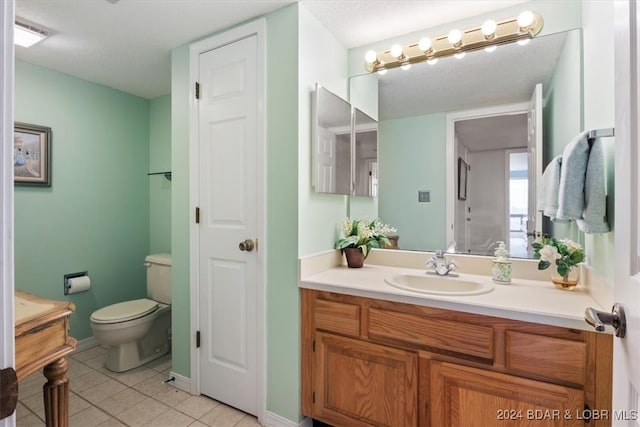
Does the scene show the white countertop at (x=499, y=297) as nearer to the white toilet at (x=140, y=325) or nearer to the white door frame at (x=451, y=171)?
the white door frame at (x=451, y=171)

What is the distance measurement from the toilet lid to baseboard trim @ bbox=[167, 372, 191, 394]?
494 millimetres

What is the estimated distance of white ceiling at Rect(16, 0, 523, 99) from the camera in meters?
1.64

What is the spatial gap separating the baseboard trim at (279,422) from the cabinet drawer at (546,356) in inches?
42.1

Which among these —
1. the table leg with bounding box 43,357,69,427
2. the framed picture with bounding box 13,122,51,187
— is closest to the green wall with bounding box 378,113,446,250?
the table leg with bounding box 43,357,69,427

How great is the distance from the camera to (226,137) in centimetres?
189

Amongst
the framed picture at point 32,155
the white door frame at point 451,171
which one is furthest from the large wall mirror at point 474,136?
the framed picture at point 32,155

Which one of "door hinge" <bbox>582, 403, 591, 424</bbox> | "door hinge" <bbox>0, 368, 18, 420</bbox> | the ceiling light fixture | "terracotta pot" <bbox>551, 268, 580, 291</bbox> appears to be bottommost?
"door hinge" <bbox>582, 403, 591, 424</bbox>

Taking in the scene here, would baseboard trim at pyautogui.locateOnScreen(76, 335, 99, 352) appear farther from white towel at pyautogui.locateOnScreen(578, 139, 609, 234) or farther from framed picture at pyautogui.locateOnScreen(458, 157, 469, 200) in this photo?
white towel at pyautogui.locateOnScreen(578, 139, 609, 234)

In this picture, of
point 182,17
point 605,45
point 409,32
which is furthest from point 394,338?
point 182,17

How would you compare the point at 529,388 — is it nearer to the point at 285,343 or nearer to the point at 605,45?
the point at 285,343

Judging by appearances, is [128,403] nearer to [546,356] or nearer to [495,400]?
[495,400]

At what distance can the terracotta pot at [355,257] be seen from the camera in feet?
6.29

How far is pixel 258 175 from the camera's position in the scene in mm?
1758

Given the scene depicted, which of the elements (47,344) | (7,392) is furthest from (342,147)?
(7,392)
